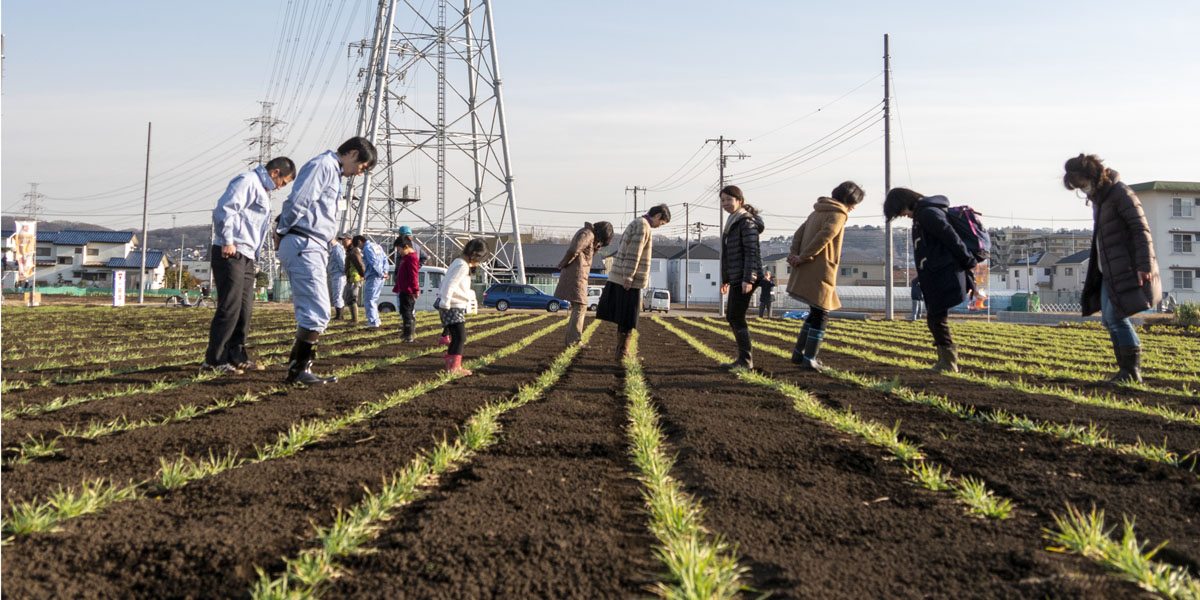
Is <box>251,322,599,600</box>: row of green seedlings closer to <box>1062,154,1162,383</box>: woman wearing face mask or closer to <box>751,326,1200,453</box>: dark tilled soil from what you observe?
<box>751,326,1200,453</box>: dark tilled soil

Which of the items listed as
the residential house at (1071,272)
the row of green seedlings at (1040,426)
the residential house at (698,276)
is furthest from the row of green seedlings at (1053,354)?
the residential house at (698,276)

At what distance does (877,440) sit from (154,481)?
2.83 metres

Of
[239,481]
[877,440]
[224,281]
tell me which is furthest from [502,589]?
[224,281]

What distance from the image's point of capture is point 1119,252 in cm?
563

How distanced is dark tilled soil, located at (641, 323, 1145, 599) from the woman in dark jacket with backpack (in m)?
3.44

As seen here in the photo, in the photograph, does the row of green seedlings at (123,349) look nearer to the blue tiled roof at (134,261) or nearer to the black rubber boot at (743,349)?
the black rubber boot at (743,349)

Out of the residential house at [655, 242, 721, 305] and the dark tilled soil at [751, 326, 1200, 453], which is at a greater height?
the residential house at [655, 242, 721, 305]

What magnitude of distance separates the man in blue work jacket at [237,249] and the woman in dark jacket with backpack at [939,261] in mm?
5194

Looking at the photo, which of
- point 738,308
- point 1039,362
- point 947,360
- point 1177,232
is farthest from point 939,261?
point 1177,232

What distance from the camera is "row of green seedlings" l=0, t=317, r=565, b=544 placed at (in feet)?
6.53

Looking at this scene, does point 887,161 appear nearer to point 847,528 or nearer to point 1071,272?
point 847,528

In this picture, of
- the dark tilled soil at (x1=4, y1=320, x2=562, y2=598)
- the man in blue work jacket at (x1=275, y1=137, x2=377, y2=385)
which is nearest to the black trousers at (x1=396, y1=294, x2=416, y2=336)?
the man in blue work jacket at (x1=275, y1=137, x2=377, y2=385)

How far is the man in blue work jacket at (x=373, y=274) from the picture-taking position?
12.0m

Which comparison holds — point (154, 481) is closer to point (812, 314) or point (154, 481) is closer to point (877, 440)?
point (877, 440)
